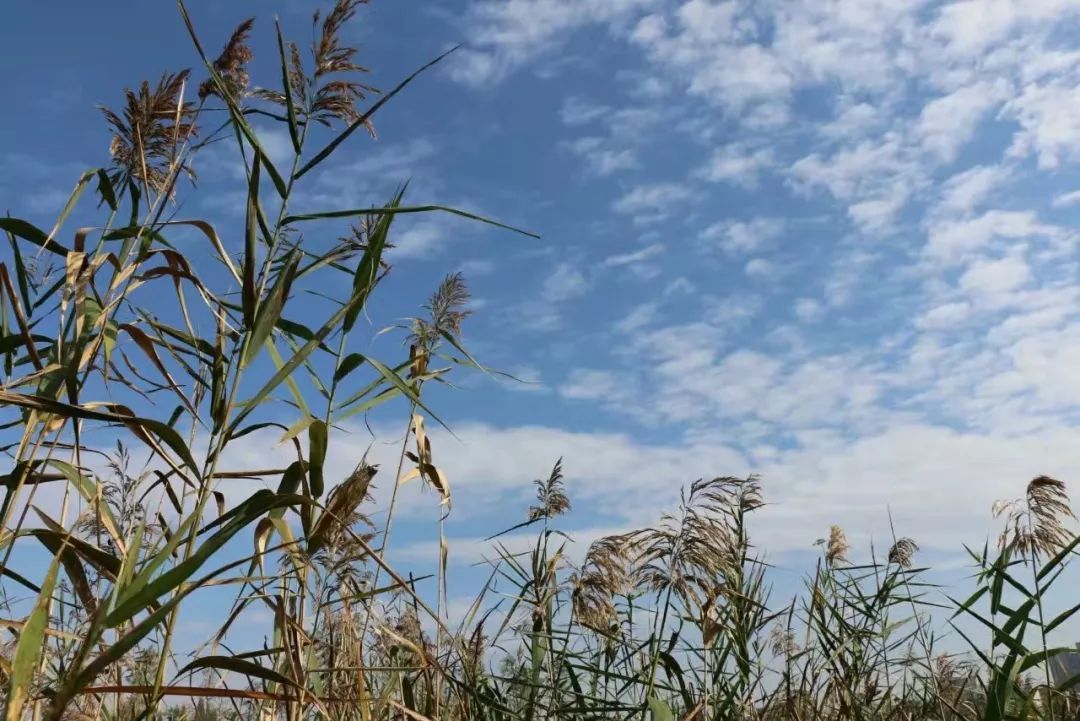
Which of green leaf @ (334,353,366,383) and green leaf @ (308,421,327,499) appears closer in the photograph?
green leaf @ (308,421,327,499)

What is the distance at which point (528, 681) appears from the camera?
289 cm

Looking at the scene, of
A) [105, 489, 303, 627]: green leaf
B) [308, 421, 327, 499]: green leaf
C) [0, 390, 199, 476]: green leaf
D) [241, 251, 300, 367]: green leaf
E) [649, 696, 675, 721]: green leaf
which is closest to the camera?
[105, 489, 303, 627]: green leaf

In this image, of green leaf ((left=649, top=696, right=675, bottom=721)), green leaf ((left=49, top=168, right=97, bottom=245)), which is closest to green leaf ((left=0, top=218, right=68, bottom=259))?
green leaf ((left=49, top=168, right=97, bottom=245))

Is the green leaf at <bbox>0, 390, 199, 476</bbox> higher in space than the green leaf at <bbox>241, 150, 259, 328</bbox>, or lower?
lower

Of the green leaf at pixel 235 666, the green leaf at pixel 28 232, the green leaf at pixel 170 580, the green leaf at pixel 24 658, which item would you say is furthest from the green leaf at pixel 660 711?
the green leaf at pixel 28 232

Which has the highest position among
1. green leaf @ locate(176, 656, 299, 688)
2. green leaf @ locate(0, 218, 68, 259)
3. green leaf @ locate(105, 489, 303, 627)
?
green leaf @ locate(0, 218, 68, 259)

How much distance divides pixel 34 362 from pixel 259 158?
2.30ft

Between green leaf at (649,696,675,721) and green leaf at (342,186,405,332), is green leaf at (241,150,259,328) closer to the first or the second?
green leaf at (342,186,405,332)

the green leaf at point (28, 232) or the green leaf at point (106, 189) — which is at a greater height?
the green leaf at point (106, 189)

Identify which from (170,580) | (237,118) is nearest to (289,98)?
(237,118)

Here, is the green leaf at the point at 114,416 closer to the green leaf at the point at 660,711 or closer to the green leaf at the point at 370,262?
the green leaf at the point at 370,262

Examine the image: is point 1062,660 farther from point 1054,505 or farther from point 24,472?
point 24,472

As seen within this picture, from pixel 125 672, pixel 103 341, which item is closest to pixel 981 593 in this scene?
pixel 103 341

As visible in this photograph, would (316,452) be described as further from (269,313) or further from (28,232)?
(28,232)
